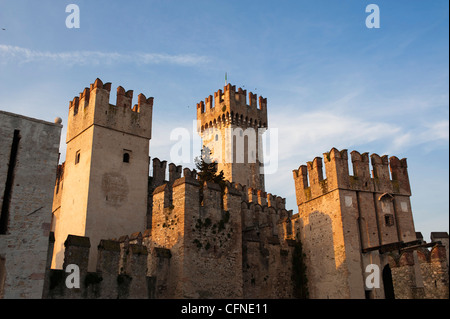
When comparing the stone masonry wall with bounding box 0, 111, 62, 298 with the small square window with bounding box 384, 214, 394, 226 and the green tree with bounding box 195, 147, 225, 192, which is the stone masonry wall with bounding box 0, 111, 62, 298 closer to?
the green tree with bounding box 195, 147, 225, 192

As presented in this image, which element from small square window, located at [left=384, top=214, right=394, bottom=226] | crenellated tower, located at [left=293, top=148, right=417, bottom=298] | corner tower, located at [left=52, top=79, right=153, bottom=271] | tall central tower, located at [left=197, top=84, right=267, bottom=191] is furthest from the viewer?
tall central tower, located at [left=197, top=84, right=267, bottom=191]

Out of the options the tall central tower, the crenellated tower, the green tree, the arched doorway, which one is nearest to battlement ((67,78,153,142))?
the green tree

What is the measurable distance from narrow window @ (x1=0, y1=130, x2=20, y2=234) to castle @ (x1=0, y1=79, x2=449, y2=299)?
6.91 feet

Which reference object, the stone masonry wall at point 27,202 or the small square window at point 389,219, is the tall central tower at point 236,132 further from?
the stone masonry wall at point 27,202

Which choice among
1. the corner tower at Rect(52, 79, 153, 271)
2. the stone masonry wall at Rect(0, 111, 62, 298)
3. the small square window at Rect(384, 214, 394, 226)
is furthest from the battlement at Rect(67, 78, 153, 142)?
the small square window at Rect(384, 214, 394, 226)

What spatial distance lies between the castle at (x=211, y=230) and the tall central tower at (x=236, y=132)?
1896 centimetres

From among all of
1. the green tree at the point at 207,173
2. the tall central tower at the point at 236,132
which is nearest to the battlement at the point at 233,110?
the tall central tower at the point at 236,132

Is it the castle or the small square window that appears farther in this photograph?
the small square window

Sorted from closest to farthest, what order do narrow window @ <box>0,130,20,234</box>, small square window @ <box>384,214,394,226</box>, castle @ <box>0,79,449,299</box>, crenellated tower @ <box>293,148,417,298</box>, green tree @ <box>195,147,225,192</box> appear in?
narrow window @ <box>0,130,20,234</box>, castle @ <box>0,79,449,299</box>, crenellated tower @ <box>293,148,417,298</box>, small square window @ <box>384,214,394,226</box>, green tree @ <box>195,147,225,192</box>

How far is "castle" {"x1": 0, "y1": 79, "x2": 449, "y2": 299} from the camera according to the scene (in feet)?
62.1

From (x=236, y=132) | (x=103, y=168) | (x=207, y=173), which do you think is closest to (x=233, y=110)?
(x=236, y=132)

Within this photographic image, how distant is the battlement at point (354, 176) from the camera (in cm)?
2566

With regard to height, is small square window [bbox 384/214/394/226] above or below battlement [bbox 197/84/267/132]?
below

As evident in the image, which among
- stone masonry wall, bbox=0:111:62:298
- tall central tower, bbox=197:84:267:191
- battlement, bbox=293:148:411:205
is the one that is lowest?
stone masonry wall, bbox=0:111:62:298
